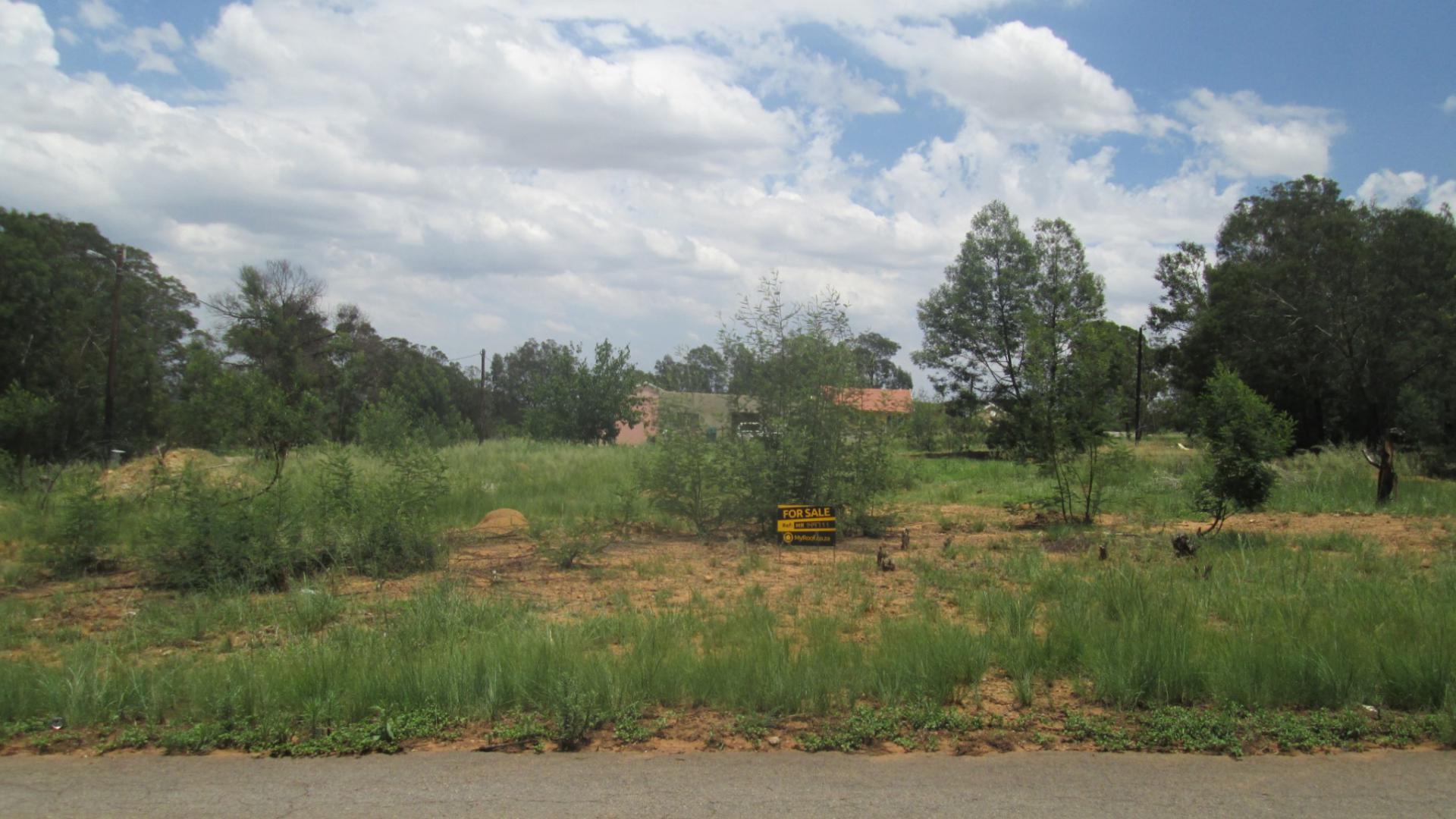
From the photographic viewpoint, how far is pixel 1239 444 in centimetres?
1269

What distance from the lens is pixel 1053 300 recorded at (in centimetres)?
4328

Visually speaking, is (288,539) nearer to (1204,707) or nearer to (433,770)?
(433,770)

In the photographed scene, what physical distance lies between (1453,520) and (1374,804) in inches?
513

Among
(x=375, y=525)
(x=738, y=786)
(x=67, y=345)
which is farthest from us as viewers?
(x=67, y=345)

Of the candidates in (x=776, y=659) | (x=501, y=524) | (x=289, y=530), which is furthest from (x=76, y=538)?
(x=776, y=659)

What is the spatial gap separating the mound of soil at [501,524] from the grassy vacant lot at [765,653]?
2.96m

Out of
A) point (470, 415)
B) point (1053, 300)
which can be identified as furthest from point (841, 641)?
point (470, 415)

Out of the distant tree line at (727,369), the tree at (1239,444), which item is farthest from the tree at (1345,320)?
the distant tree line at (727,369)

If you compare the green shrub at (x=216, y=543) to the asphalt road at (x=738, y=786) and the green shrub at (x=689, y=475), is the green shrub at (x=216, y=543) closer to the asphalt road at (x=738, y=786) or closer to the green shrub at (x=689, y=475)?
the asphalt road at (x=738, y=786)

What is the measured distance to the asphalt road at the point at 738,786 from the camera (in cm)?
461

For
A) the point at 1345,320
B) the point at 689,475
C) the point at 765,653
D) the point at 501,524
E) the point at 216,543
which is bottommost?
the point at 501,524

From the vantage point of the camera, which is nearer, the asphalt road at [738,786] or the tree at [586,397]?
the asphalt road at [738,786]

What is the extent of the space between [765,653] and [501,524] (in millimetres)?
10157

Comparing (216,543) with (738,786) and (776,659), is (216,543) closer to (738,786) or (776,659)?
(776,659)
